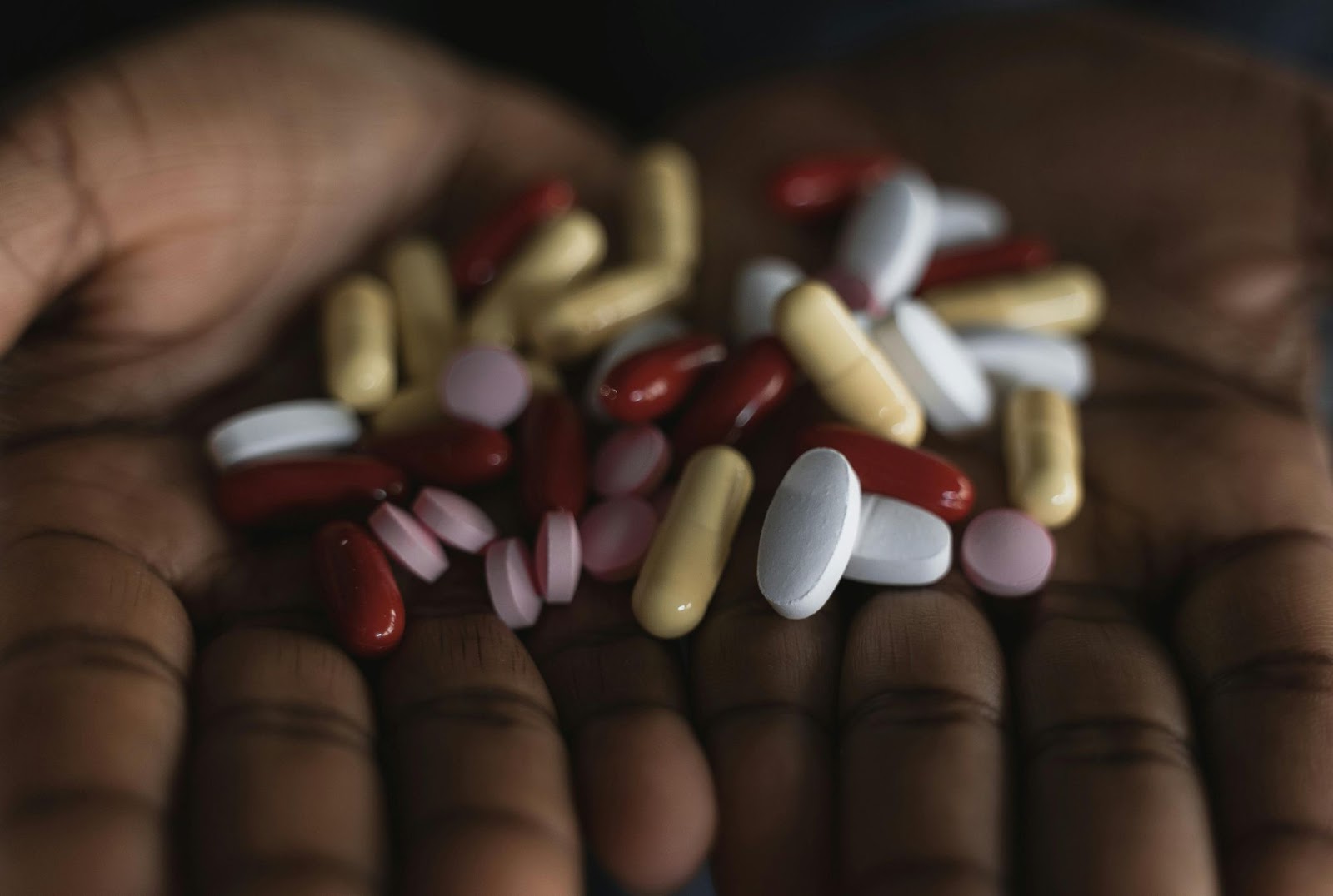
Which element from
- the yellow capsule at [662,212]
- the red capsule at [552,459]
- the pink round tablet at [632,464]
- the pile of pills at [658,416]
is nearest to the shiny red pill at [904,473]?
the pile of pills at [658,416]

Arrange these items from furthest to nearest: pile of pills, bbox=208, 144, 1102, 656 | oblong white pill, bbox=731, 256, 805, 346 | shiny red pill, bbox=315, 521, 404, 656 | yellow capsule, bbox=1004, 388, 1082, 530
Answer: oblong white pill, bbox=731, 256, 805, 346 → yellow capsule, bbox=1004, 388, 1082, 530 → pile of pills, bbox=208, 144, 1102, 656 → shiny red pill, bbox=315, 521, 404, 656

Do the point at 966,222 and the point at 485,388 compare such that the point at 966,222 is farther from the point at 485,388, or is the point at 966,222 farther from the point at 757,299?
the point at 485,388

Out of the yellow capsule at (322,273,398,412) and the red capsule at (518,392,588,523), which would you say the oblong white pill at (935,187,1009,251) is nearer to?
the red capsule at (518,392,588,523)

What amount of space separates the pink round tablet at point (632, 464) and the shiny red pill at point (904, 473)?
0.22 meters

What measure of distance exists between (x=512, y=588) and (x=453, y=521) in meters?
0.15

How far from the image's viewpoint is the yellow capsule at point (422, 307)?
Result: 1.92 meters

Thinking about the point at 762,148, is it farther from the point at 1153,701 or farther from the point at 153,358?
the point at 1153,701

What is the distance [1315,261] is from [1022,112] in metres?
0.66

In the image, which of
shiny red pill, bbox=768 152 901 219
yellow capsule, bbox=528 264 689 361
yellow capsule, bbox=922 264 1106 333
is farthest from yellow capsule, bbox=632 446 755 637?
shiny red pill, bbox=768 152 901 219

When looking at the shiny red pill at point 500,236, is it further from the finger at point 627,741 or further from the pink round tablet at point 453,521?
the finger at point 627,741

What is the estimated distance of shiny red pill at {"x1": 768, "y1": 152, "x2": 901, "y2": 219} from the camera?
87.7 inches

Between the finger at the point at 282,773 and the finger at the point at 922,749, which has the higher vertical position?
the finger at the point at 922,749

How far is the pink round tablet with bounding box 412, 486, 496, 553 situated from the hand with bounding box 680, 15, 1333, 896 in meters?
0.36

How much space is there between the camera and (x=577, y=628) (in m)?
1.46
